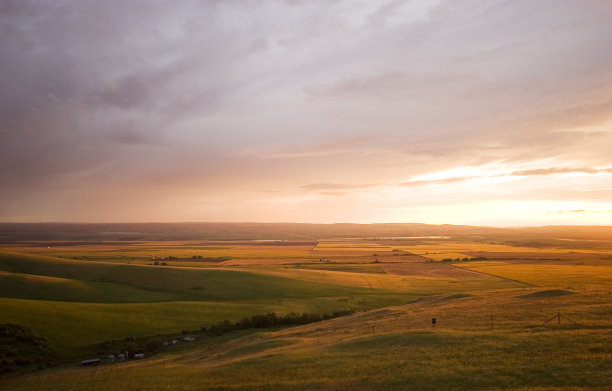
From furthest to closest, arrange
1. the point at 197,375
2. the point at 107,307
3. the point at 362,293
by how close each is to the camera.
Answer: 1. the point at 362,293
2. the point at 107,307
3. the point at 197,375

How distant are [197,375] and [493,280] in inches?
3330

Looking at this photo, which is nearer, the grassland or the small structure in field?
the grassland

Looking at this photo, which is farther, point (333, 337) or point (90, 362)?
point (90, 362)

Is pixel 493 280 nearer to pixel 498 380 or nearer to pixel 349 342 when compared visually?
pixel 349 342

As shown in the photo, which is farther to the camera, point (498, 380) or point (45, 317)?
point (45, 317)

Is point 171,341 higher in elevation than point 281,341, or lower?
lower

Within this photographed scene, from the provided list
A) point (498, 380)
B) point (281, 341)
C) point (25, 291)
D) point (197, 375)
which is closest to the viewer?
point (498, 380)

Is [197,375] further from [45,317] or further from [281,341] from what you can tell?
[45,317]

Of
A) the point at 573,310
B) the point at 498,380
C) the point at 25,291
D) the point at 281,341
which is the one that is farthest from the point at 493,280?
the point at 25,291

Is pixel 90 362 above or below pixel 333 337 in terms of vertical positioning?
below

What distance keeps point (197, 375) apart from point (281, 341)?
12.4 m

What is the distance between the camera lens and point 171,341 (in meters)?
48.2

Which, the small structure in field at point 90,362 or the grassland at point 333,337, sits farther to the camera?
the small structure in field at point 90,362

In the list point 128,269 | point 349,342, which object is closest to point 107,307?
point 128,269
